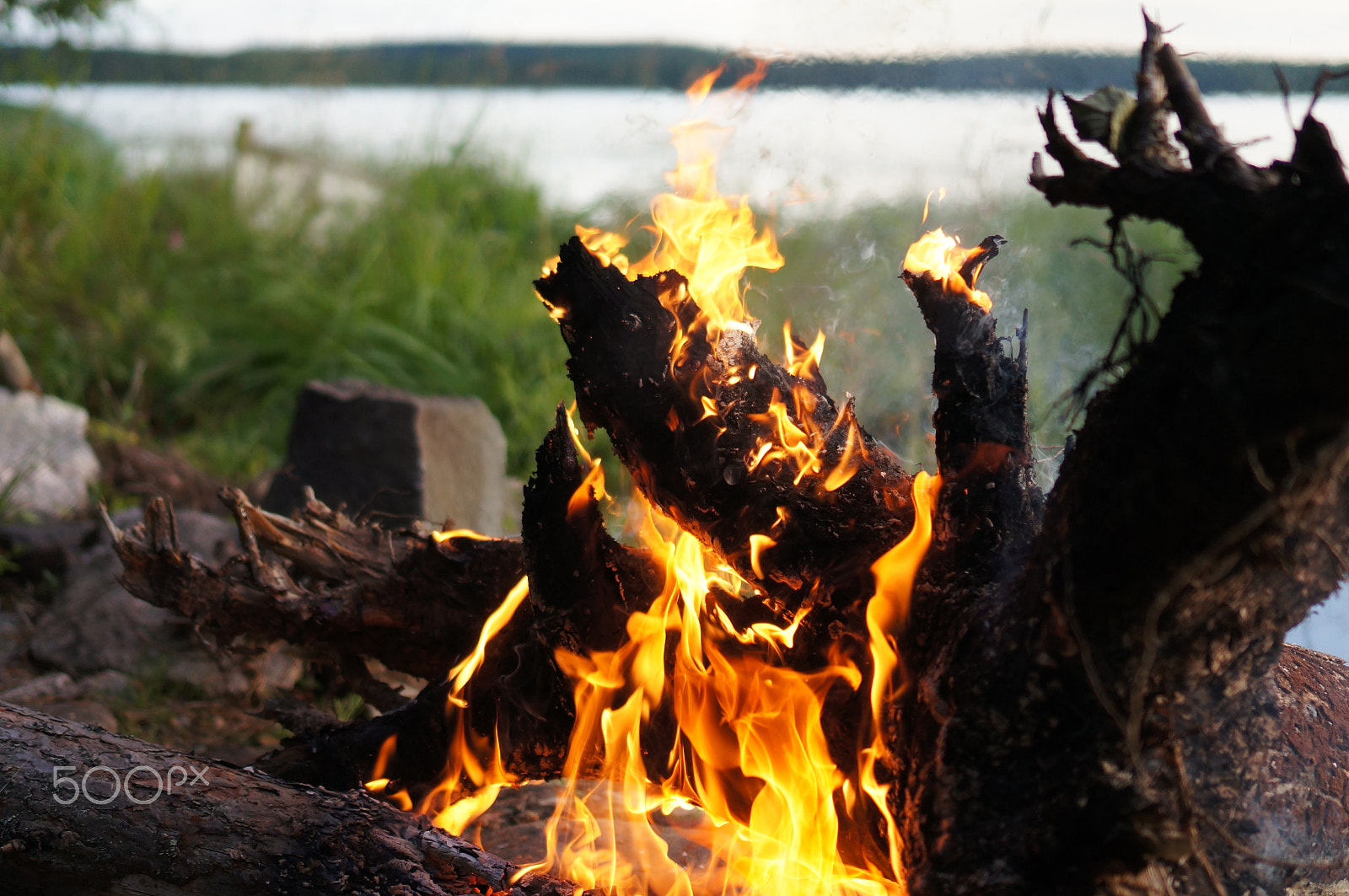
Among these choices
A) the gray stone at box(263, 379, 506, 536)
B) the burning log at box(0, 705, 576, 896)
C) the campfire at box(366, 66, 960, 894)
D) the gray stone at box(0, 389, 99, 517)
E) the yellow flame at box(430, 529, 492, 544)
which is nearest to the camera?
the burning log at box(0, 705, 576, 896)

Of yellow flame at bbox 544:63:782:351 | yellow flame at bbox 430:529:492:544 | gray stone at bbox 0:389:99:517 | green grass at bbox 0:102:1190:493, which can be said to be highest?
yellow flame at bbox 544:63:782:351

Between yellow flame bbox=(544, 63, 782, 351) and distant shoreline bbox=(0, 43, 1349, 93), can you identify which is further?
distant shoreline bbox=(0, 43, 1349, 93)

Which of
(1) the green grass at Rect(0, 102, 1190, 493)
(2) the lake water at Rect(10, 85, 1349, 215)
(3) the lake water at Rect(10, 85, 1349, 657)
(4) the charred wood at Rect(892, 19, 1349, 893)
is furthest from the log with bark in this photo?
(1) the green grass at Rect(0, 102, 1190, 493)

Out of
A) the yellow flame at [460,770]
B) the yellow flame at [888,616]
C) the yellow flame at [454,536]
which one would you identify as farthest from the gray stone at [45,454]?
the yellow flame at [888,616]

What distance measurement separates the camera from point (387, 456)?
3.94 metres

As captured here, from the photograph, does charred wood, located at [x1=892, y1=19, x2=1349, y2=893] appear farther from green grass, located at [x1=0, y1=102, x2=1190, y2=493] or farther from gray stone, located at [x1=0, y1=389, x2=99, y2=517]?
gray stone, located at [x1=0, y1=389, x2=99, y2=517]

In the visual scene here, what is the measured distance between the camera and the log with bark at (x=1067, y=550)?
1.23m

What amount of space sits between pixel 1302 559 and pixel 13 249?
6578 mm

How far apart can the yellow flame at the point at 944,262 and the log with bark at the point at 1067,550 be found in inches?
0.8

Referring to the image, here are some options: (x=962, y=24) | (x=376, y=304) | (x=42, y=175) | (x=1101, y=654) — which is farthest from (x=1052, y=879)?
(x=42, y=175)

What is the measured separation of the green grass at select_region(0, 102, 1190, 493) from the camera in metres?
5.61

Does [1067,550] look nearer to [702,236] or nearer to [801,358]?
[801,358]

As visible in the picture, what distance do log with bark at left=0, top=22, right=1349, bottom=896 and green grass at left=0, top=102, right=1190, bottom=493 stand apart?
103 inches

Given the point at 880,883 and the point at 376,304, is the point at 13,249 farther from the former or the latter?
the point at 880,883
